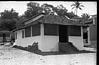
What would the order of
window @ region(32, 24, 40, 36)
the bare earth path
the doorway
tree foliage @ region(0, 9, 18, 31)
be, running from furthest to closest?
tree foliage @ region(0, 9, 18, 31) < the doorway < window @ region(32, 24, 40, 36) < the bare earth path

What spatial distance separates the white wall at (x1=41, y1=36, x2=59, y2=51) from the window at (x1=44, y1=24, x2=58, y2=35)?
370 mm

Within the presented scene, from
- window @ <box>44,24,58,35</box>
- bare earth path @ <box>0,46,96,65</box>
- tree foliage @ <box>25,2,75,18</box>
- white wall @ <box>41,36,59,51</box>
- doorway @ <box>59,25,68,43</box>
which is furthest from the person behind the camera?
tree foliage @ <box>25,2,75,18</box>

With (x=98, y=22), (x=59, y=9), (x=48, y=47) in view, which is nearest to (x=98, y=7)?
(x=98, y=22)

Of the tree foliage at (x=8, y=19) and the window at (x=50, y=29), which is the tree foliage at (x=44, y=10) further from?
the window at (x=50, y=29)

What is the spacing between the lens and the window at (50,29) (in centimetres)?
1262

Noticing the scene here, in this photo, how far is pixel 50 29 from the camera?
12.9m

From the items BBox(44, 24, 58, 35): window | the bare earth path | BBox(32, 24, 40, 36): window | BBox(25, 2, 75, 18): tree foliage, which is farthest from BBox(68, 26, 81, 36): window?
BBox(25, 2, 75, 18): tree foliage

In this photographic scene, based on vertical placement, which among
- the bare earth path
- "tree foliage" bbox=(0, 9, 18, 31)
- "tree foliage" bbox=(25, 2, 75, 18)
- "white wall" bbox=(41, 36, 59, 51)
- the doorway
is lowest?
the bare earth path

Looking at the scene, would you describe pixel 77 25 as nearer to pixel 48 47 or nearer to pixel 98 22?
pixel 48 47

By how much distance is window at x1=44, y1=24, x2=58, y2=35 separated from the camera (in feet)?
41.4

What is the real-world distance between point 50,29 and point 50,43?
125cm

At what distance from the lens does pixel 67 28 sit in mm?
13945

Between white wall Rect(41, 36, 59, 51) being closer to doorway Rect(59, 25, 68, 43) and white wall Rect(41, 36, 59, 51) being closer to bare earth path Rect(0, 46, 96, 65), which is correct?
doorway Rect(59, 25, 68, 43)

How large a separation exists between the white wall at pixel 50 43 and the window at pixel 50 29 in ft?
1.21
